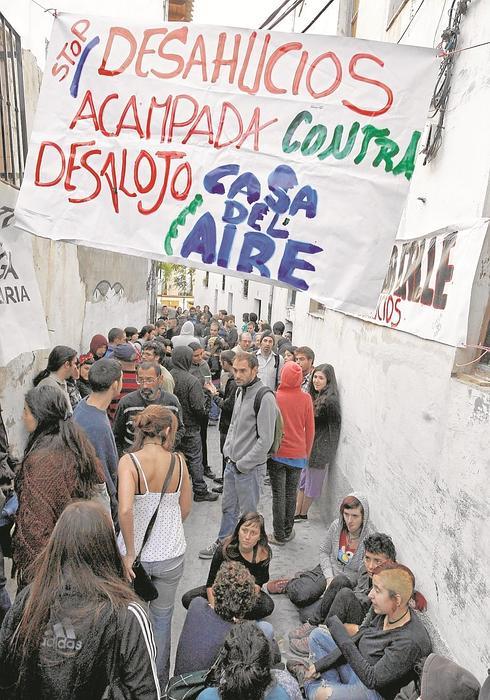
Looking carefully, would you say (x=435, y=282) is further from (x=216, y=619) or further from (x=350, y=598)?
(x=216, y=619)

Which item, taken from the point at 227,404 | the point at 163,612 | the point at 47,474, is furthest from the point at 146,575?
the point at 227,404

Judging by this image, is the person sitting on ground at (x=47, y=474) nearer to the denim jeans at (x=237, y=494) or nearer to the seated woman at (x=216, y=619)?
the seated woman at (x=216, y=619)

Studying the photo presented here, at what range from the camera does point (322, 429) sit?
591cm

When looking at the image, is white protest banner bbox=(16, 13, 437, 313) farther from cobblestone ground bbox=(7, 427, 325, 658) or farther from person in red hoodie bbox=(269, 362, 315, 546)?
cobblestone ground bbox=(7, 427, 325, 658)

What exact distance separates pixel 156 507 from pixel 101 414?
83 centimetres

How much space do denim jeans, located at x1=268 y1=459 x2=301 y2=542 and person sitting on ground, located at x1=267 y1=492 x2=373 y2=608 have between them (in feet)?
2.80


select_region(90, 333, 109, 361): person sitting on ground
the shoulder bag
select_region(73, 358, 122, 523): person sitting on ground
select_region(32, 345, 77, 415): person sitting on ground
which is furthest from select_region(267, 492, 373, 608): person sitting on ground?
select_region(90, 333, 109, 361): person sitting on ground

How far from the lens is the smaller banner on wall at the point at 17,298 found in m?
3.09

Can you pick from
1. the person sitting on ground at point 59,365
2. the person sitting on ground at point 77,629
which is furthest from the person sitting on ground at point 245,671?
the person sitting on ground at point 59,365

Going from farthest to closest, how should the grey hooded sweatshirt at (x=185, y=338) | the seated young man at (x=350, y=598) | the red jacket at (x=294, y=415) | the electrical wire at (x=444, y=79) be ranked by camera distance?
1. the grey hooded sweatshirt at (x=185, y=338)
2. the red jacket at (x=294, y=415)
3. the seated young man at (x=350, y=598)
4. the electrical wire at (x=444, y=79)

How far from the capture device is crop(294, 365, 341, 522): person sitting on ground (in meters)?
5.87

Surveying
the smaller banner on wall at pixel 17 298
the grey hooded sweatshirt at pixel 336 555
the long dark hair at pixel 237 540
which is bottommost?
the grey hooded sweatshirt at pixel 336 555

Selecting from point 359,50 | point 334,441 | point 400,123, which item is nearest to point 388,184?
point 400,123

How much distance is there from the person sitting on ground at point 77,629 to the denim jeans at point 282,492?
11.2 ft
